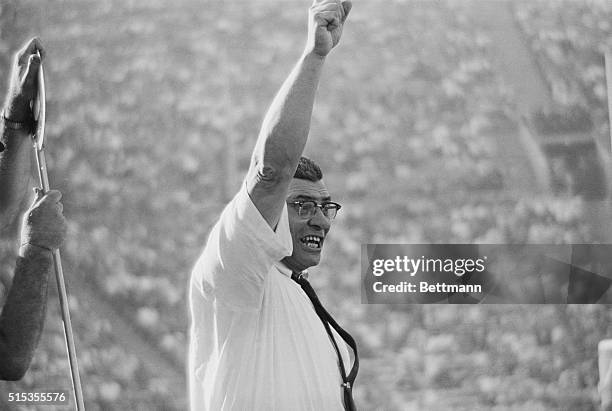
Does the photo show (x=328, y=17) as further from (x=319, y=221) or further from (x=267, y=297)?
(x=319, y=221)

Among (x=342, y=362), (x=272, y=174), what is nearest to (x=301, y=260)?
(x=342, y=362)

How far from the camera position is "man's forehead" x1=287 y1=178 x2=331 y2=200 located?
2.18 meters

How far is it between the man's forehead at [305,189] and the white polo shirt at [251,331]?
1.55ft

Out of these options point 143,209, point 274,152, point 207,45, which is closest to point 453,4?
point 207,45

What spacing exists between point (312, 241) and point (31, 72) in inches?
31.7

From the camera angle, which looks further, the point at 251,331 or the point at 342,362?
the point at 342,362

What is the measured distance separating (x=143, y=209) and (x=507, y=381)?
138 cm

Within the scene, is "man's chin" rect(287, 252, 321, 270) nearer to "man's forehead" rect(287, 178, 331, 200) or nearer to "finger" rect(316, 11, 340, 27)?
"man's forehead" rect(287, 178, 331, 200)

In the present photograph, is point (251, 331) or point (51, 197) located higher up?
point (51, 197)

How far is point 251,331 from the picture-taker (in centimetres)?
162

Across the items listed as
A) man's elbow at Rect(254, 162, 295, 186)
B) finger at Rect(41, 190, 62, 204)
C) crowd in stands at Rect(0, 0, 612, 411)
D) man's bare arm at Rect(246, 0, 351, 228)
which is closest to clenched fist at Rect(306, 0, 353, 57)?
man's bare arm at Rect(246, 0, 351, 228)

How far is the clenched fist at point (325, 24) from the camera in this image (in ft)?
4.78

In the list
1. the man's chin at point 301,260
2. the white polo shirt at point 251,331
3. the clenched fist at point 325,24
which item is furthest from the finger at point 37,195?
the man's chin at point 301,260

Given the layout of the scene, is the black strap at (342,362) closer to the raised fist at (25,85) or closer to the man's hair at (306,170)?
→ the man's hair at (306,170)
